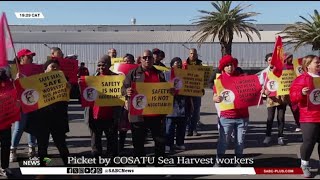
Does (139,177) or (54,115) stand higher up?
(54,115)

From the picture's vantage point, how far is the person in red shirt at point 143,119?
22.6ft

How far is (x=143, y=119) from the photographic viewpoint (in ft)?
22.9

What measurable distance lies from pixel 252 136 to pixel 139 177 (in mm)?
4603

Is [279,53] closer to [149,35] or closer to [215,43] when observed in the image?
[215,43]

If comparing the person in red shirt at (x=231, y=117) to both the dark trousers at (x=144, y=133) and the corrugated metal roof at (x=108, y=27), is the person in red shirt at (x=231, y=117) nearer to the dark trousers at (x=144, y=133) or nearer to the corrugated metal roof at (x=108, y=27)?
the dark trousers at (x=144, y=133)

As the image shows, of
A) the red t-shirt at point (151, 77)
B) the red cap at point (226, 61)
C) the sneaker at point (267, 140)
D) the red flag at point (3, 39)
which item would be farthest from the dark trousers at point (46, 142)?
the sneaker at point (267, 140)

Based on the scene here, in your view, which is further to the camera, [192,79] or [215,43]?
[215,43]

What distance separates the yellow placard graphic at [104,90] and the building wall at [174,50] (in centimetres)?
3732

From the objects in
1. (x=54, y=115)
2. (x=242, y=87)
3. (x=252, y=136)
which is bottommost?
(x=252, y=136)

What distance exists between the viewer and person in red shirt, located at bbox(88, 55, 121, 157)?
7.42 metres

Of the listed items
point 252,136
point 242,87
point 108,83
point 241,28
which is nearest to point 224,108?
point 242,87

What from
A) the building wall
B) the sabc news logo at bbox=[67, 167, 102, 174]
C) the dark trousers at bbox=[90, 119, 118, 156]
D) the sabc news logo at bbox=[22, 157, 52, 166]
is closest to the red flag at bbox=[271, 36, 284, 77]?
the dark trousers at bbox=[90, 119, 118, 156]

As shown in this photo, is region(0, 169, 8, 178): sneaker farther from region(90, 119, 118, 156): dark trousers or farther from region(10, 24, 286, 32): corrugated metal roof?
region(10, 24, 286, 32): corrugated metal roof

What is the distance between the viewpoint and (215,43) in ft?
149
